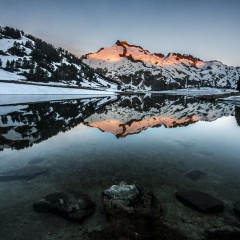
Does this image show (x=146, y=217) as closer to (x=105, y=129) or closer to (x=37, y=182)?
(x=37, y=182)

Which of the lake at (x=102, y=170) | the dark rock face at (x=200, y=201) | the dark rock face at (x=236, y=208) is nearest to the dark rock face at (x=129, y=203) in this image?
the lake at (x=102, y=170)

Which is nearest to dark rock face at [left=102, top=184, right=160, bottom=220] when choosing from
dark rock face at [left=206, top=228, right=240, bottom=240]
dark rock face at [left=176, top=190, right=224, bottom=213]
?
dark rock face at [left=176, top=190, right=224, bottom=213]

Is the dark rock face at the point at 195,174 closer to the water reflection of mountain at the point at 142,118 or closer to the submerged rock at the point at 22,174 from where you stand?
the submerged rock at the point at 22,174

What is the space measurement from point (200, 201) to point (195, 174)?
3741 millimetres

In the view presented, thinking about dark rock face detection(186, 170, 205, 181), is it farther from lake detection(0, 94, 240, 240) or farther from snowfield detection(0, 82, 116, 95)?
snowfield detection(0, 82, 116, 95)

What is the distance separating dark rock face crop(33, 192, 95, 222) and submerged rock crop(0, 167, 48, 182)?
3261 millimetres

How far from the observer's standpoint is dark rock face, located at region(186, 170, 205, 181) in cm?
1312

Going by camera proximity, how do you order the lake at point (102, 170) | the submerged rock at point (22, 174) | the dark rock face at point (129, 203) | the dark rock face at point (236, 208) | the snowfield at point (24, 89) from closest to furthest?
1. the dark rock face at point (129, 203)
2. the lake at point (102, 170)
3. the dark rock face at point (236, 208)
4. the submerged rock at point (22, 174)
5. the snowfield at point (24, 89)

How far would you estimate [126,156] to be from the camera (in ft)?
54.8

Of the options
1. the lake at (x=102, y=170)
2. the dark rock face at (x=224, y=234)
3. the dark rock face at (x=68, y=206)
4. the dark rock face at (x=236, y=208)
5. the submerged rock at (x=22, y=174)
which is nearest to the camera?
the dark rock face at (x=224, y=234)

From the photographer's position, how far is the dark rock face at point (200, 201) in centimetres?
969

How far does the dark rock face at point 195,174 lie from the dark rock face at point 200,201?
223 cm

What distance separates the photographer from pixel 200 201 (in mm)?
10055

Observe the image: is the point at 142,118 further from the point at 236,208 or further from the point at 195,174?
the point at 236,208
